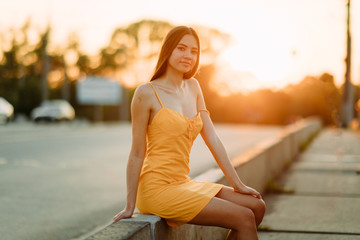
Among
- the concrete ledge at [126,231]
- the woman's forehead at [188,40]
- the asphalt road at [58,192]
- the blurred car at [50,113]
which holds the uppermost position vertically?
the woman's forehead at [188,40]

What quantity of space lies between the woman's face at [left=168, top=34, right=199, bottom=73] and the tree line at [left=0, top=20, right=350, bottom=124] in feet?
149

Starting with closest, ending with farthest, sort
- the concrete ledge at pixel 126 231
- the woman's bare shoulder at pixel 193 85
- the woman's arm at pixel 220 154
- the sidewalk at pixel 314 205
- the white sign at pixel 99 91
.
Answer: the concrete ledge at pixel 126 231 → the woman's arm at pixel 220 154 → the woman's bare shoulder at pixel 193 85 → the sidewalk at pixel 314 205 → the white sign at pixel 99 91

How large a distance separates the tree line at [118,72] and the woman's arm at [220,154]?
148 ft

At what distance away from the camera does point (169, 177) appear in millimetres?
3359

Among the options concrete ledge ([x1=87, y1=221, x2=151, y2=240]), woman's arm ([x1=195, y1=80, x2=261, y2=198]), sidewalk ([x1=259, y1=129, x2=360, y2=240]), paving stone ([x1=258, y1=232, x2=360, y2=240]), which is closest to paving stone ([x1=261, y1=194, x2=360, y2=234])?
sidewalk ([x1=259, y1=129, x2=360, y2=240])

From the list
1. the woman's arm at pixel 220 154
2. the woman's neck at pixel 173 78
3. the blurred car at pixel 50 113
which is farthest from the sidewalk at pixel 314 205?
the blurred car at pixel 50 113

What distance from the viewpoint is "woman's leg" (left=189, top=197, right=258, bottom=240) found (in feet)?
10.7

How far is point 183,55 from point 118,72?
200ft

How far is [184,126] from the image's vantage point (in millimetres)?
3416

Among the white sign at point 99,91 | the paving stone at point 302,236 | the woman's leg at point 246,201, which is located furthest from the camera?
the white sign at point 99,91

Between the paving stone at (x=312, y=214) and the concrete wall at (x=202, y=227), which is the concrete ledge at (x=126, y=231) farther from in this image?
the paving stone at (x=312, y=214)

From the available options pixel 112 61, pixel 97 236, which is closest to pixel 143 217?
pixel 97 236

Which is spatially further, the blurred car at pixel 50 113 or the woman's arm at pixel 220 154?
the blurred car at pixel 50 113

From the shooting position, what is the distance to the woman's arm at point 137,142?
10.9ft
